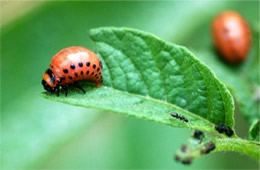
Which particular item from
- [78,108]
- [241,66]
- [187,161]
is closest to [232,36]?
[241,66]

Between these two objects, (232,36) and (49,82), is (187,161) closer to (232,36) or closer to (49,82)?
(49,82)

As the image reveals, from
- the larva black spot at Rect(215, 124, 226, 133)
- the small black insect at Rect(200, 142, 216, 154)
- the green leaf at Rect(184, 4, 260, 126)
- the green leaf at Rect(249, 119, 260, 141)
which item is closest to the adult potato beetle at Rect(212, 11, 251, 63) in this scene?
the green leaf at Rect(184, 4, 260, 126)

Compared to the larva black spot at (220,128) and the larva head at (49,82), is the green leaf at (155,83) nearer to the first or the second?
the larva black spot at (220,128)

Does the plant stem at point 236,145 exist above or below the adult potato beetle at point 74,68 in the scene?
below

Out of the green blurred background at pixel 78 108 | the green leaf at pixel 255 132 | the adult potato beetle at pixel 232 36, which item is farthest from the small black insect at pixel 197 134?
the green blurred background at pixel 78 108

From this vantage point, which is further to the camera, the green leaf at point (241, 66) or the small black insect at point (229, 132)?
the green leaf at point (241, 66)

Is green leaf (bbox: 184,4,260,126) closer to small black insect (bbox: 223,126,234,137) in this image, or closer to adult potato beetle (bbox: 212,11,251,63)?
adult potato beetle (bbox: 212,11,251,63)

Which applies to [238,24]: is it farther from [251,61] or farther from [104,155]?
[104,155]
